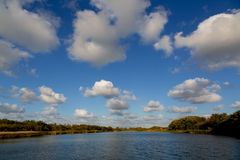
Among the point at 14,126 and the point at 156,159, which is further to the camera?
the point at 14,126

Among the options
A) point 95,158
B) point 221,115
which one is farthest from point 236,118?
point 95,158

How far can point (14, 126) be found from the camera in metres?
194

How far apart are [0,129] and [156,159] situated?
15738cm

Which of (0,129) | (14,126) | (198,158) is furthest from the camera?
(14,126)

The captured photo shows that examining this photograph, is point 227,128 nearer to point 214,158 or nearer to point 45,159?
point 214,158

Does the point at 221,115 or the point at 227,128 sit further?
the point at 221,115

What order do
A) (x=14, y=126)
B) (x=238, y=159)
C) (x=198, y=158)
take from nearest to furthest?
(x=238, y=159), (x=198, y=158), (x=14, y=126)

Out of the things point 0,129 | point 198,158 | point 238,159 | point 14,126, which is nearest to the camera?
point 238,159

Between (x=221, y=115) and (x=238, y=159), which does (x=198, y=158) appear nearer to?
(x=238, y=159)

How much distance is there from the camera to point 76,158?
54625 mm

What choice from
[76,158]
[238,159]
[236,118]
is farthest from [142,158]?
[236,118]

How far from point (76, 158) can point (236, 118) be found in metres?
110

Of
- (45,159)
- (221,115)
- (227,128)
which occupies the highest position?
(221,115)

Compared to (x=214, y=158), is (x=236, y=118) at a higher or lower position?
higher
